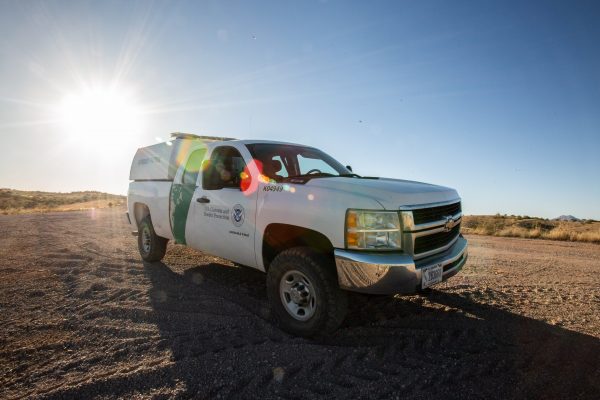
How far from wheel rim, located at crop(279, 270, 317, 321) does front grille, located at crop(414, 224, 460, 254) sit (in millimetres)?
1048

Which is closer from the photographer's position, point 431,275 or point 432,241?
point 431,275

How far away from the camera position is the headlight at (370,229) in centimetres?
291

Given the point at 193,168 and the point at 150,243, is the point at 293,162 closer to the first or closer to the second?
the point at 193,168

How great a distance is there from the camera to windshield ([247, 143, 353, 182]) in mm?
4117

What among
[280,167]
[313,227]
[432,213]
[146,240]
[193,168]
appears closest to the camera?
[313,227]

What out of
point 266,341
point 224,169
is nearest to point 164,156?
point 224,169

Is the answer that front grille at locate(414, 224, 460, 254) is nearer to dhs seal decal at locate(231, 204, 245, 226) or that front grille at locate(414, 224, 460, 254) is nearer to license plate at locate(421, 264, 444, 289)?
license plate at locate(421, 264, 444, 289)

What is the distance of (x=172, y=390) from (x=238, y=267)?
365 centimetres

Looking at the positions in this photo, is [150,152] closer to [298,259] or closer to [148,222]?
[148,222]

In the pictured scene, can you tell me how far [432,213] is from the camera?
10.8 ft

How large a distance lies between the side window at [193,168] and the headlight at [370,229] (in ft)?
8.87

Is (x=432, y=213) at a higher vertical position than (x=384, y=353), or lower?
higher

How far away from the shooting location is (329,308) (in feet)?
9.91

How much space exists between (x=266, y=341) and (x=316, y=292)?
664mm
